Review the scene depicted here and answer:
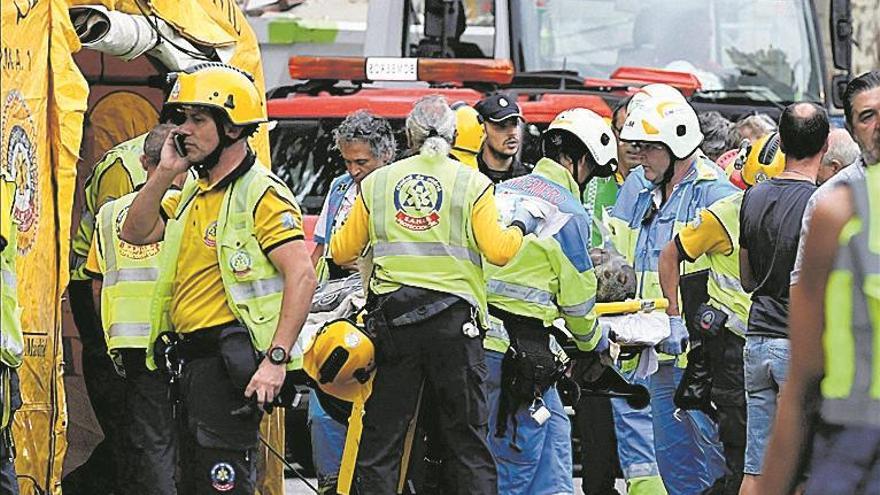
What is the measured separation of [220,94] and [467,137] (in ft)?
5.66

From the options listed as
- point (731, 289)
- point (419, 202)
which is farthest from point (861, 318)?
point (731, 289)

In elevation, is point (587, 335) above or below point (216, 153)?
below

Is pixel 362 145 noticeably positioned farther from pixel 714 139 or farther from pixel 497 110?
pixel 714 139

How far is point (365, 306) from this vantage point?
742cm

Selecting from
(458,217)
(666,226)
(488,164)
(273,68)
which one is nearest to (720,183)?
(666,226)

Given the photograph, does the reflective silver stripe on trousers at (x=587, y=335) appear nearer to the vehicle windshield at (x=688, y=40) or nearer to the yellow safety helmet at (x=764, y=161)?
the yellow safety helmet at (x=764, y=161)

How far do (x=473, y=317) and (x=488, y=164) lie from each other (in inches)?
63.9

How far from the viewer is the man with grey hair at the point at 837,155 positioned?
7.68 m

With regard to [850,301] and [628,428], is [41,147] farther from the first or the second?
[850,301]

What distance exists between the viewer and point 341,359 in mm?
7281

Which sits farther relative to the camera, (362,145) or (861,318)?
(362,145)

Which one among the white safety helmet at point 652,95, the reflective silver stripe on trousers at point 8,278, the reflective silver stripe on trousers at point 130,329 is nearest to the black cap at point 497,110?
the white safety helmet at point 652,95

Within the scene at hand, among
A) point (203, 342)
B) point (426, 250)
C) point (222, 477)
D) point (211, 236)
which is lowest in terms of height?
point (222, 477)

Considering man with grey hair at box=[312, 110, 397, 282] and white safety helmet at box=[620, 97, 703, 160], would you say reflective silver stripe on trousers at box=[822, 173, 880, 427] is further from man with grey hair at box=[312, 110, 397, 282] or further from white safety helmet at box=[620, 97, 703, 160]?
white safety helmet at box=[620, 97, 703, 160]
